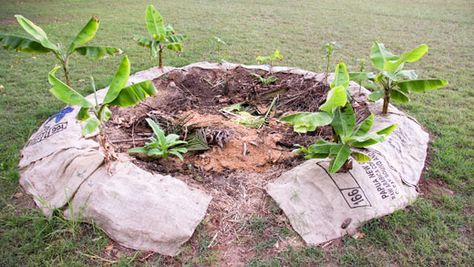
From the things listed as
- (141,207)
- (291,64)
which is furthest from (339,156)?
(291,64)

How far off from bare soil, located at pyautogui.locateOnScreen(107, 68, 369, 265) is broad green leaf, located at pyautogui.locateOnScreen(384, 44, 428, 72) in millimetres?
619

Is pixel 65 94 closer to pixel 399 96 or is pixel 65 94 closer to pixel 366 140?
pixel 366 140

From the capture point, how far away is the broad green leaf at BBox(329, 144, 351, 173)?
279 cm

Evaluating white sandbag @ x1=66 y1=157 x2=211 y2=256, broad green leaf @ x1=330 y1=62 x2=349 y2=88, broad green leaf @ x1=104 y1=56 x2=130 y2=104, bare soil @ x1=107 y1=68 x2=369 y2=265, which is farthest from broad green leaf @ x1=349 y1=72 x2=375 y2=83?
broad green leaf @ x1=104 y1=56 x2=130 y2=104

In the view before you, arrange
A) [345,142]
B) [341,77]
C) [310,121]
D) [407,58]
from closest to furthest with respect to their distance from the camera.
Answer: [310,121] → [345,142] → [341,77] → [407,58]

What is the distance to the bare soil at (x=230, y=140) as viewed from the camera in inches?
109

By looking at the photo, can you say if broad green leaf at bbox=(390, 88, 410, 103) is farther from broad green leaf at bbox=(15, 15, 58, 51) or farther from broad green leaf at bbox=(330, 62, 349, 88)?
broad green leaf at bbox=(15, 15, 58, 51)

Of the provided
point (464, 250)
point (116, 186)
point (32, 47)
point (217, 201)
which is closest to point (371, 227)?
point (464, 250)

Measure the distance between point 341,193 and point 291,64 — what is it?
385cm

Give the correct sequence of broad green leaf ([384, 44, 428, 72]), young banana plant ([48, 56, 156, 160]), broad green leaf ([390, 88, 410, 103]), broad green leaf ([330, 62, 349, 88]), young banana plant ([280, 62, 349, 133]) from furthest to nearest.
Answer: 1. broad green leaf ([390, 88, 410, 103])
2. broad green leaf ([384, 44, 428, 72])
3. broad green leaf ([330, 62, 349, 88])
4. young banana plant ([48, 56, 156, 160])
5. young banana plant ([280, 62, 349, 133])

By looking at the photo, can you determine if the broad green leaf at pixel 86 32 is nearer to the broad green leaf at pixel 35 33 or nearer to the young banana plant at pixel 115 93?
the broad green leaf at pixel 35 33

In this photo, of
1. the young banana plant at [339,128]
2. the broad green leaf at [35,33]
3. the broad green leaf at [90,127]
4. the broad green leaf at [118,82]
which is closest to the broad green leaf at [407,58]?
the young banana plant at [339,128]

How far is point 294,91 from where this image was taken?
15.7 ft

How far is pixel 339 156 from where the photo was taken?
2.82m
